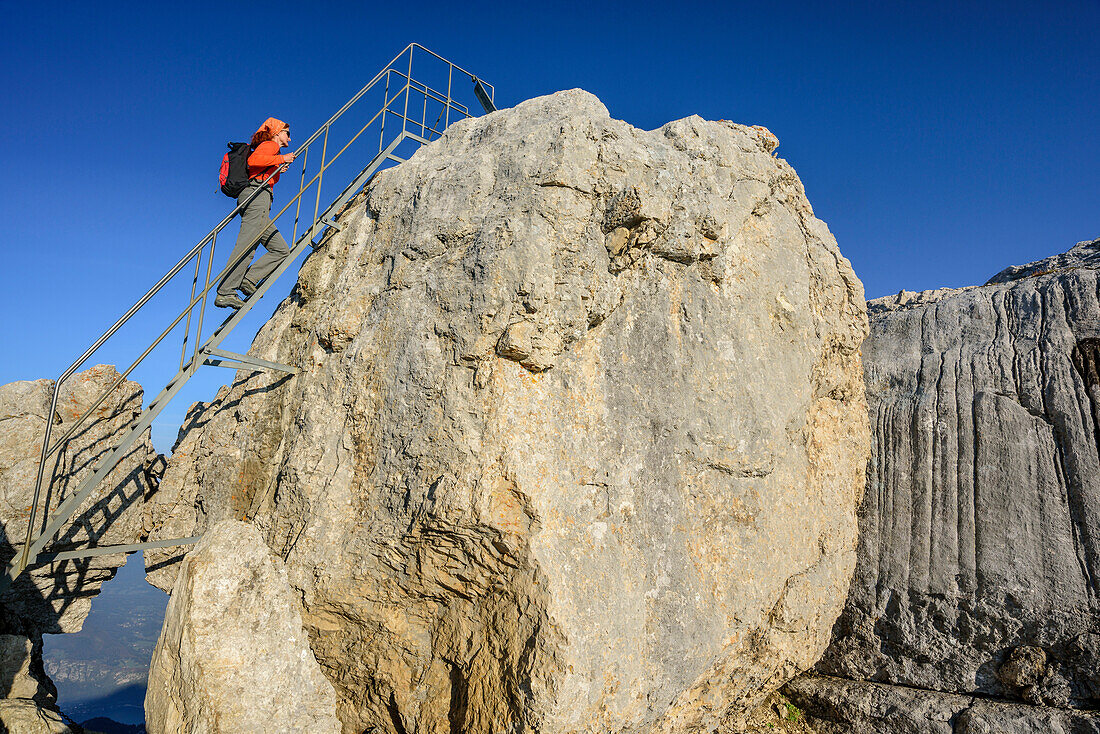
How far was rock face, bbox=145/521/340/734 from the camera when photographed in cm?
522

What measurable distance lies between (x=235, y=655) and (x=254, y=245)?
440 centimetres

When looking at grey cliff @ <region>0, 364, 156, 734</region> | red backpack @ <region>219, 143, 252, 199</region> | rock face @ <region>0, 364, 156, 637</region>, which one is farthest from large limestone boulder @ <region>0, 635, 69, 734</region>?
red backpack @ <region>219, 143, 252, 199</region>

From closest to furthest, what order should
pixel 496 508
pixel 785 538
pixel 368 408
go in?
pixel 496 508 → pixel 368 408 → pixel 785 538

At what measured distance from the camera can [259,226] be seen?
299 inches

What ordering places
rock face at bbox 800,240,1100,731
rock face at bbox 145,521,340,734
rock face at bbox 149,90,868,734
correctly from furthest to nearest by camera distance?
rock face at bbox 800,240,1100,731 → rock face at bbox 145,521,340,734 → rock face at bbox 149,90,868,734

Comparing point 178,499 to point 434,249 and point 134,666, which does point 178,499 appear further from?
point 134,666

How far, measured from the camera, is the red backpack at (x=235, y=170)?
7.87 meters

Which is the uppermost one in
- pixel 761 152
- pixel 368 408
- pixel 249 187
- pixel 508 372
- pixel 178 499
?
pixel 761 152

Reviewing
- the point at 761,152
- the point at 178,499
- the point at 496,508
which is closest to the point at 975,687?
the point at 496,508

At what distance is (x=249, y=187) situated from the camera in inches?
305

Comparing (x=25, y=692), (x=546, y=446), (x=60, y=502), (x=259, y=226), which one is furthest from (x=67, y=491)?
(x=546, y=446)

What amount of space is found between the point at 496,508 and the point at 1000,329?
7.18m

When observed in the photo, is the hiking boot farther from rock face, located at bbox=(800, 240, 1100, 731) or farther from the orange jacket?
rock face, located at bbox=(800, 240, 1100, 731)

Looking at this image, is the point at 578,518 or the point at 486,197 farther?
the point at 486,197
